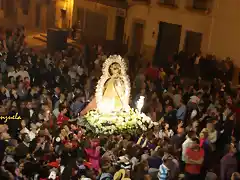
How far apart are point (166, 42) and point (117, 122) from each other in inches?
529

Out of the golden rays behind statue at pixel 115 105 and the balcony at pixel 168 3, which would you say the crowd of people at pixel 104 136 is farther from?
the balcony at pixel 168 3

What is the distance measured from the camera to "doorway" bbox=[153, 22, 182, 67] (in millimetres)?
25375

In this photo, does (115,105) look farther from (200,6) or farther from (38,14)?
(38,14)

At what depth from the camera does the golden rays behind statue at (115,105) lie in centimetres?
1313

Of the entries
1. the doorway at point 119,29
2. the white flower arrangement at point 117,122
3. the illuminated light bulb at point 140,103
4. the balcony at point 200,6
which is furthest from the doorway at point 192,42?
the white flower arrangement at point 117,122

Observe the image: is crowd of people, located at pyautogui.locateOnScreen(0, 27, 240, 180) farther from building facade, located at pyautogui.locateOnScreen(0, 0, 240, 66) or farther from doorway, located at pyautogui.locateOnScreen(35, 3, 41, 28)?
doorway, located at pyautogui.locateOnScreen(35, 3, 41, 28)

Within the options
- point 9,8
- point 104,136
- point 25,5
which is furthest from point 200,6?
point 9,8

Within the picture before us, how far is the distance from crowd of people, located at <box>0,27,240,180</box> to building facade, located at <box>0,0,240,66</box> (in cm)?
548

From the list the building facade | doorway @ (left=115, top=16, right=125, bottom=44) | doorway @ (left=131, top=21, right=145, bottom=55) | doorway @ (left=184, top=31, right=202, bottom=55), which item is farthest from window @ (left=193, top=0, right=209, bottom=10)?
doorway @ (left=115, top=16, right=125, bottom=44)

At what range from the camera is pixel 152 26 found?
26.7 m

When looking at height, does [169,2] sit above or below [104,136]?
above

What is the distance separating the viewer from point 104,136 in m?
12.1

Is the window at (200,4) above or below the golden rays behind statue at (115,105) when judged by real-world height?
above

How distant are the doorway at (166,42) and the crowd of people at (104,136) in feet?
26.3
